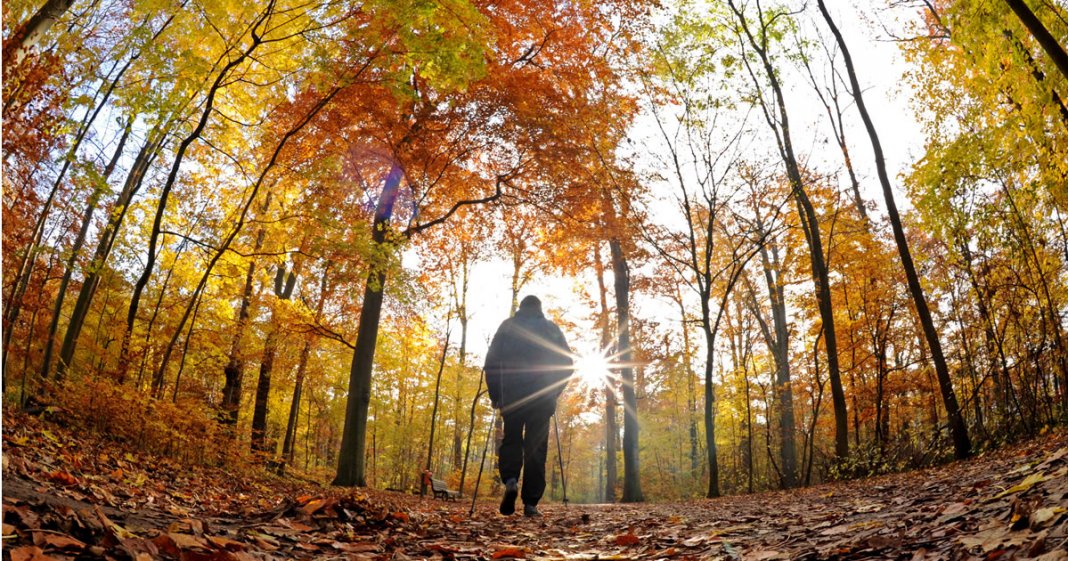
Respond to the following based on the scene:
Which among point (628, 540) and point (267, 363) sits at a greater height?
point (267, 363)

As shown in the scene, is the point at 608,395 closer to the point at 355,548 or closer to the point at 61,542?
the point at 355,548

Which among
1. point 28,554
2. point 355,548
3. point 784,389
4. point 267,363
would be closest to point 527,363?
point 355,548

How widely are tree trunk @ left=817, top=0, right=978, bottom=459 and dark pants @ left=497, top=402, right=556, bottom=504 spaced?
5.63 metres

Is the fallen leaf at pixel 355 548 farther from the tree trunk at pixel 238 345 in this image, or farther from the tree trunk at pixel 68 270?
the tree trunk at pixel 238 345

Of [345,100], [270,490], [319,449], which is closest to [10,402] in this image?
[270,490]

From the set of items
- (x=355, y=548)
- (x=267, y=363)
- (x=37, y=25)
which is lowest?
(x=355, y=548)

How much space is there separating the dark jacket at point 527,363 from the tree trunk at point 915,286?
217 inches

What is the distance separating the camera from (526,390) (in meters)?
5.75

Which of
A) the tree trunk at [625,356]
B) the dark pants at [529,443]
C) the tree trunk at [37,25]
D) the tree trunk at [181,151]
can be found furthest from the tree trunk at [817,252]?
the tree trunk at [37,25]

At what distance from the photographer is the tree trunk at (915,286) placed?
24.5ft

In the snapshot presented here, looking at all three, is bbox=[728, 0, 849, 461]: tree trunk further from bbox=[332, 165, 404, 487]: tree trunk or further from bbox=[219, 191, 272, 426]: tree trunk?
bbox=[219, 191, 272, 426]: tree trunk

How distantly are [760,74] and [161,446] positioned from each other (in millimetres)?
12339

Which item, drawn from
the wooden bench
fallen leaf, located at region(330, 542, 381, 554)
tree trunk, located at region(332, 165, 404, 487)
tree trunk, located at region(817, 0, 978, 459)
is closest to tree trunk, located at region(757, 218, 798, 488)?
tree trunk, located at region(817, 0, 978, 459)

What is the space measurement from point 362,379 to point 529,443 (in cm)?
637
